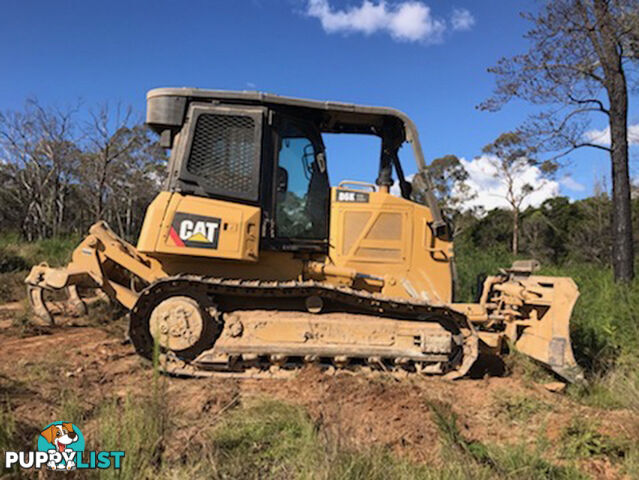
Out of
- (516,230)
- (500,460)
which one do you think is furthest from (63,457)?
(516,230)

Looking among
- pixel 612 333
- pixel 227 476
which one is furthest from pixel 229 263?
pixel 612 333

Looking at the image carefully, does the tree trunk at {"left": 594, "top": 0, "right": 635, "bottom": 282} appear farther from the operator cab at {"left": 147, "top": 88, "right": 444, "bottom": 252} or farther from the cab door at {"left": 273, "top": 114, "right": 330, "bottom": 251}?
the cab door at {"left": 273, "top": 114, "right": 330, "bottom": 251}

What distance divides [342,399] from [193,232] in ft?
7.38

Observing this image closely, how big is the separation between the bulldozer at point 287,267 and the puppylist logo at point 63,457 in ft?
6.16

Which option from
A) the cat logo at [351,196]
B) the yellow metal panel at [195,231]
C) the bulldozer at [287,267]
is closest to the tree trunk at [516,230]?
the bulldozer at [287,267]

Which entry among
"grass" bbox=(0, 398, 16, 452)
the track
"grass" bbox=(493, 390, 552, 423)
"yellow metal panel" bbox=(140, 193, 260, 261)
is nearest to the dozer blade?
"grass" bbox=(493, 390, 552, 423)

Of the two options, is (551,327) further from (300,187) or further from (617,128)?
(617,128)

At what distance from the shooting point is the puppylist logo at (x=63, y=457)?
2371 millimetres

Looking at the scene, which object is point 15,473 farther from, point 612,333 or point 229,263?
point 612,333

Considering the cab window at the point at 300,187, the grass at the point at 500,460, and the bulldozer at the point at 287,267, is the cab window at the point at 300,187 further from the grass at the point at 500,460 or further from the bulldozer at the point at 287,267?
the grass at the point at 500,460

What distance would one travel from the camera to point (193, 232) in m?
4.81

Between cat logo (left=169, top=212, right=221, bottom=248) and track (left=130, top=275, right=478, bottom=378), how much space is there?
1.20ft

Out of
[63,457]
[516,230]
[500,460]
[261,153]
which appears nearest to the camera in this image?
[63,457]

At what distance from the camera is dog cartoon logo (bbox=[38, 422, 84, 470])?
2.43m
